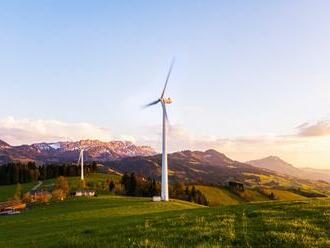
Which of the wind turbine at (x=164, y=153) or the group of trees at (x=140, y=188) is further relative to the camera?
the group of trees at (x=140, y=188)

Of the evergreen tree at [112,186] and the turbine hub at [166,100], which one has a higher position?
the turbine hub at [166,100]

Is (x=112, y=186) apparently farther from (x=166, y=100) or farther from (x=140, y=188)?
(x=166, y=100)

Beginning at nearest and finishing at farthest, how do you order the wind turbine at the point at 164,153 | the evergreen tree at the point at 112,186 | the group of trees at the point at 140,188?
the wind turbine at the point at 164,153 < the evergreen tree at the point at 112,186 < the group of trees at the point at 140,188

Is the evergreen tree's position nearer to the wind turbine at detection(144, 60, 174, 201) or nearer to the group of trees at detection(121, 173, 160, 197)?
the group of trees at detection(121, 173, 160, 197)

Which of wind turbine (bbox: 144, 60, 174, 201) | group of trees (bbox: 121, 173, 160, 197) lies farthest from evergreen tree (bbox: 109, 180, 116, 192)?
wind turbine (bbox: 144, 60, 174, 201)

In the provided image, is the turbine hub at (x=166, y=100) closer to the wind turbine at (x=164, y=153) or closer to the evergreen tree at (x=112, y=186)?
the wind turbine at (x=164, y=153)

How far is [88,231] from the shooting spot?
105 ft

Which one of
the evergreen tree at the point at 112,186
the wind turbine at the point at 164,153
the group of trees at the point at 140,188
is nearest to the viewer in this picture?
the wind turbine at the point at 164,153

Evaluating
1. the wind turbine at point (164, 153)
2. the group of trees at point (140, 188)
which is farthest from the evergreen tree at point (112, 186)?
the wind turbine at point (164, 153)

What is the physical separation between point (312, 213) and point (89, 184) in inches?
6785

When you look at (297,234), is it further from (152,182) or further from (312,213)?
(152,182)

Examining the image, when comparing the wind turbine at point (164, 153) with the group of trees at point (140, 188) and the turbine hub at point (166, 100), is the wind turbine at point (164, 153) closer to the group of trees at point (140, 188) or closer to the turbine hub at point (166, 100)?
the turbine hub at point (166, 100)

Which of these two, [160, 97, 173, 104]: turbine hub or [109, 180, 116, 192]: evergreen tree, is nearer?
[160, 97, 173, 104]: turbine hub

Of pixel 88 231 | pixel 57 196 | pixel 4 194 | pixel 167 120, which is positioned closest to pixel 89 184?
pixel 4 194
